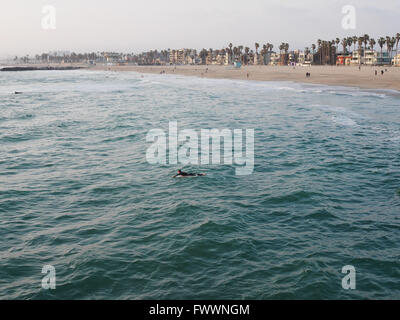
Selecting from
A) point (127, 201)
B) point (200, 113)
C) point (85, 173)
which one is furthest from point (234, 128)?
point (127, 201)

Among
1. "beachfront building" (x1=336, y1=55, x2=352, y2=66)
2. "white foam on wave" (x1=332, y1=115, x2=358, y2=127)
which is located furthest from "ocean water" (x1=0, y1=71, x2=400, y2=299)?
"beachfront building" (x1=336, y1=55, x2=352, y2=66)

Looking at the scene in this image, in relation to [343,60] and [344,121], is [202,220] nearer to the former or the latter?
[344,121]

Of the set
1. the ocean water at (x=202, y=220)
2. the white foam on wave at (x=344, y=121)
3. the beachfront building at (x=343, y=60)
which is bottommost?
the ocean water at (x=202, y=220)

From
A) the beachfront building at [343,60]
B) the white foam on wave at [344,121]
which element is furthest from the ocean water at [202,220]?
the beachfront building at [343,60]

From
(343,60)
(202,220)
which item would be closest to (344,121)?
(202,220)

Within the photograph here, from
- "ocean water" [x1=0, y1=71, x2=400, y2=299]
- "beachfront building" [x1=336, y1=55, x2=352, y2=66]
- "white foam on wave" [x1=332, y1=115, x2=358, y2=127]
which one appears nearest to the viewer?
"ocean water" [x1=0, y1=71, x2=400, y2=299]

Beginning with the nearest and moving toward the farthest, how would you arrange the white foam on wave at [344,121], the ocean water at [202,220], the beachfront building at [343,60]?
the ocean water at [202,220] → the white foam on wave at [344,121] → the beachfront building at [343,60]

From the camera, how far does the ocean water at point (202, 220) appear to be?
12.8 m

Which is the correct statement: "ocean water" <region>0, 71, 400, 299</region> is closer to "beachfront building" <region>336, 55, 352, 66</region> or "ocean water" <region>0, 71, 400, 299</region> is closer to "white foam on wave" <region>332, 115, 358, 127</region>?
"white foam on wave" <region>332, 115, 358, 127</region>

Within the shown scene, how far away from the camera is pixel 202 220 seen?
1775cm

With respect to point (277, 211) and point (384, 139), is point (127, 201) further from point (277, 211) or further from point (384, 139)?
point (384, 139)

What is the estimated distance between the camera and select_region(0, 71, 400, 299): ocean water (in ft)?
41.9

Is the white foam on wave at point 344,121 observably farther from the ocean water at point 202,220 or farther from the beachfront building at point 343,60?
the beachfront building at point 343,60

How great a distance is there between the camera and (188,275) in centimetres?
1322
